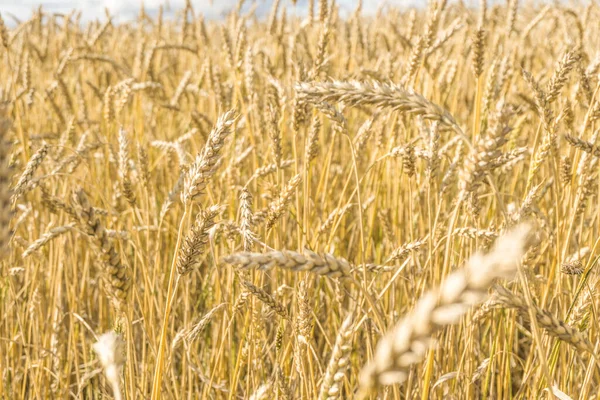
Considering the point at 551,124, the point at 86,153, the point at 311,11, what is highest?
the point at 311,11

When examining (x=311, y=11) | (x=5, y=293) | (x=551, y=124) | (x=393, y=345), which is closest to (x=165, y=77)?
(x=311, y=11)

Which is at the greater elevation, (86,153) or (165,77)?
(165,77)

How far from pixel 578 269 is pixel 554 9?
4.06 meters

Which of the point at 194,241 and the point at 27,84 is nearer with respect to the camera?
the point at 194,241

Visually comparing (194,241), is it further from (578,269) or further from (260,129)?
(260,129)

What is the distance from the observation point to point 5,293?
178cm

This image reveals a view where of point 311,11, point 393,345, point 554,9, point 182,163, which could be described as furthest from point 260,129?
point 554,9

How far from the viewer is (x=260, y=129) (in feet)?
6.51

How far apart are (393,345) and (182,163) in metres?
1.19

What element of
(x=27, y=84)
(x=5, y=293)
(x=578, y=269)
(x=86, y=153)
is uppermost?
(x=27, y=84)

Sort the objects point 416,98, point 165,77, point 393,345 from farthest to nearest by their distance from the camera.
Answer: point 165,77, point 416,98, point 393,345

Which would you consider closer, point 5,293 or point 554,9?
point 5,293

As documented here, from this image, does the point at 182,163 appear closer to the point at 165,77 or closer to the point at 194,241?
the point at 194,241

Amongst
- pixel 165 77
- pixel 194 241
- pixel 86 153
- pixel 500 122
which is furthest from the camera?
pixel 165 77
